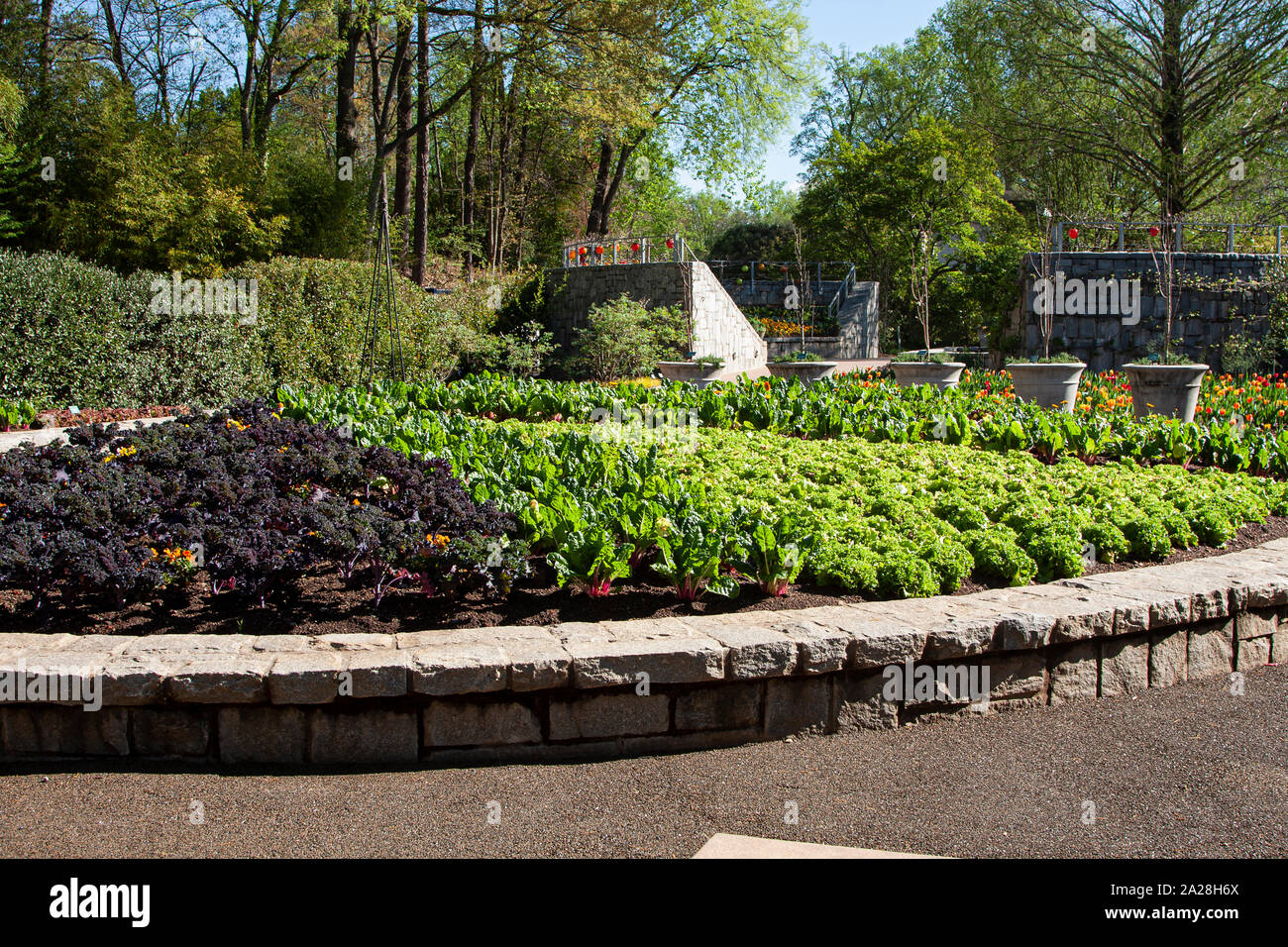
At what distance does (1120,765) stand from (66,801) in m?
3.39

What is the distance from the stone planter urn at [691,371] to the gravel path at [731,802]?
27.8 feet

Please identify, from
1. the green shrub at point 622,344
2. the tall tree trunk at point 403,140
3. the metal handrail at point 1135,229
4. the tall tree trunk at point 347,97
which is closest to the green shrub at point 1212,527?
the green shrub at point 622,344

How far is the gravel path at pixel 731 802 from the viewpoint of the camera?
8.68 feet

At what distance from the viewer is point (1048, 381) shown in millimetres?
10031

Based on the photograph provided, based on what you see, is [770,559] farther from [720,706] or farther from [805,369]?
[805,369]

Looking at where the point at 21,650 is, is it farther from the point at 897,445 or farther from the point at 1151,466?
the point at 1151,466

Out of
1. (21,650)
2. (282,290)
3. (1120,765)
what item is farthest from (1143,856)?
(282,290)

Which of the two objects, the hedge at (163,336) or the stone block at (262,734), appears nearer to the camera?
the stone block at (262,734)

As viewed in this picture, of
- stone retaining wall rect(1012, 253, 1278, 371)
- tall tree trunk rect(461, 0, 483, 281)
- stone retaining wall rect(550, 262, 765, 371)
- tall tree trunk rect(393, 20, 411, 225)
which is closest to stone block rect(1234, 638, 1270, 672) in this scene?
stone retaining wall rect(1012, 253, 1278, 371)

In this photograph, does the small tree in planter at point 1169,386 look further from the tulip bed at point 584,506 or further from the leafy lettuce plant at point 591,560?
the leafy lettuce plant at point 591,560

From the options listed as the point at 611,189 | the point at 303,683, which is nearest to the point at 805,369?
the point at 303,683

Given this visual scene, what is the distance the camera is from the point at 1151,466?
665cm

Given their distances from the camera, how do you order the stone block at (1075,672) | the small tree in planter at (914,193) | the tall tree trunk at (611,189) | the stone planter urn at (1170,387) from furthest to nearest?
the tall tree trunk at (611,189) < the small tree in planter at (914,193) < the stone planter urn at (1170,387) < the stone block at (1075,672)

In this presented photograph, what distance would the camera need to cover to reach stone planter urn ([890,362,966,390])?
10.7m
